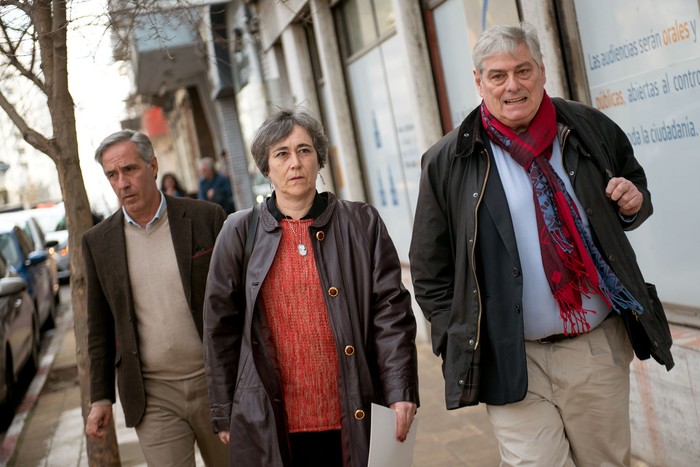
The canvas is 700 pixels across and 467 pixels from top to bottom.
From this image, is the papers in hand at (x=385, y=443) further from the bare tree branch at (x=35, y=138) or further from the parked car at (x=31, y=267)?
the parked car at (x=31, y=267)

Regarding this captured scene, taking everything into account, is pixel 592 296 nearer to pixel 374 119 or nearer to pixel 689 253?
pixel 689 253

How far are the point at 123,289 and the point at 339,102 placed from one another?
7760 millimetres

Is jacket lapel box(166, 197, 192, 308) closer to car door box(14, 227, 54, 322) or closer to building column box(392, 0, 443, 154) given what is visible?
building column box(392, 0, 443, 154)

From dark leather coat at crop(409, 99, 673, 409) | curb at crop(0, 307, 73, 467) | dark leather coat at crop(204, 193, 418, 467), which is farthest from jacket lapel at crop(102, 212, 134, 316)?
curb at crop(0, 307, 73, 467)

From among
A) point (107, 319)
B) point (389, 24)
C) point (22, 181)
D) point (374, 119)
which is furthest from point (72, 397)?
point (22, 181)

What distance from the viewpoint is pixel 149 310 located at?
14.2 feet

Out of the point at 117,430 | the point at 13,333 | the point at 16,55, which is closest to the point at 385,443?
the point at 16,55

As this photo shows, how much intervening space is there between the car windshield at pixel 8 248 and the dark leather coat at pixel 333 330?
38.9 ft

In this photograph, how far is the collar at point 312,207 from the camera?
11.9 ft

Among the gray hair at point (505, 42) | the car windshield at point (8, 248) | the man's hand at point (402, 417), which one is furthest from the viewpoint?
the car windshield at point (8, 248)

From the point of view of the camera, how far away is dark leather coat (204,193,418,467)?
3.47 metres

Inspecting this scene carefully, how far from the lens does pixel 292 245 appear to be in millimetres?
3592

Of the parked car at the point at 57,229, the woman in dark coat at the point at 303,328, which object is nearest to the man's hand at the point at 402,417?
the woman in dark coat at the point at 303,328

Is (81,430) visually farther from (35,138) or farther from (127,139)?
(127,139)
